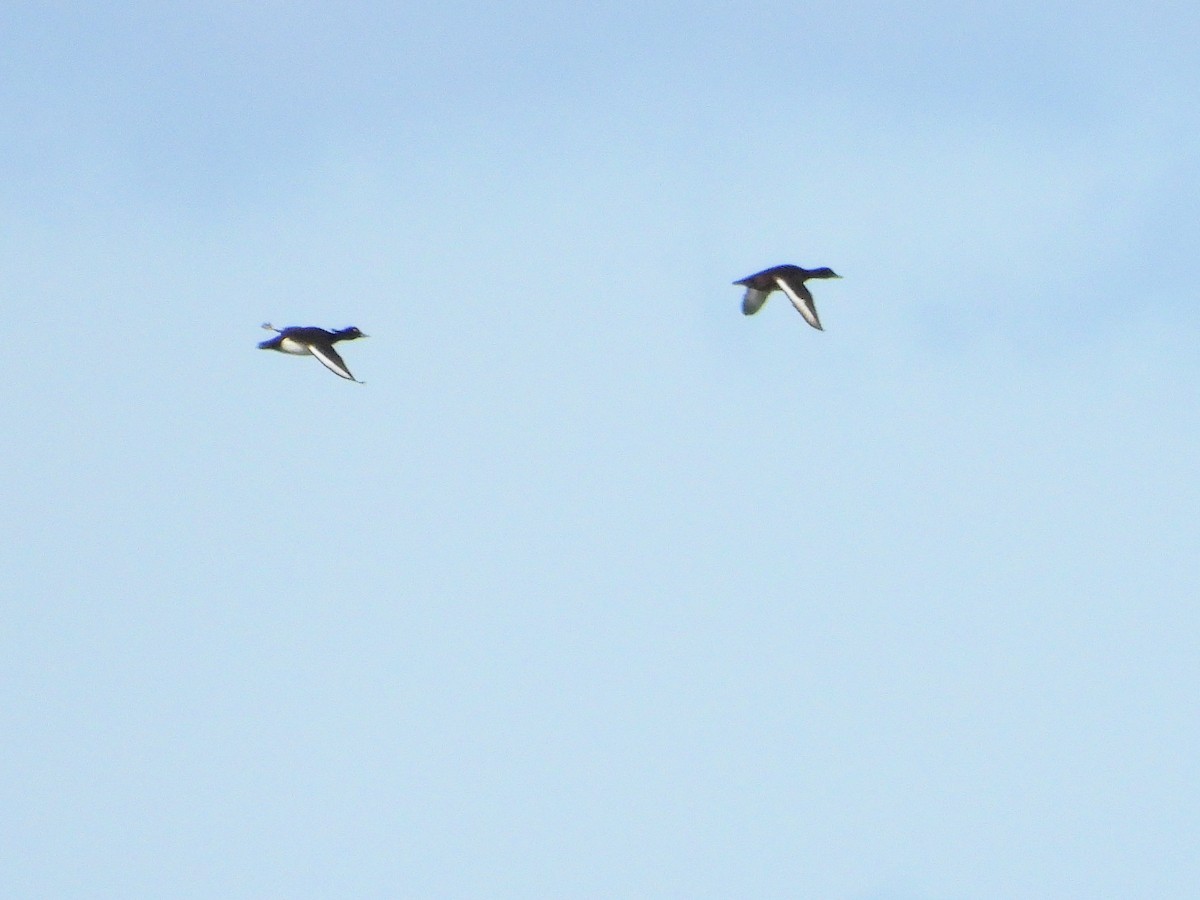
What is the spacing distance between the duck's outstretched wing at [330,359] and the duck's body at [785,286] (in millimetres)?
11067

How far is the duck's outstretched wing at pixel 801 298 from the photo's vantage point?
62406 mm

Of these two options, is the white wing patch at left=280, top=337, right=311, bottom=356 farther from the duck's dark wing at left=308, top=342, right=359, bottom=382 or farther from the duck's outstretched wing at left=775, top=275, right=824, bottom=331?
the duck's outstretched wing at left=775, top=275, right=824, bottom=331

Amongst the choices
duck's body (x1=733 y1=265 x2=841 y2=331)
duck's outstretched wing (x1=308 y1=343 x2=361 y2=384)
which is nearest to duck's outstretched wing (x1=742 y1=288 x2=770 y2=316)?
duck's body (x1=733 y1=265 x2=841 y2=331)

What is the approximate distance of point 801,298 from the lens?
206ft

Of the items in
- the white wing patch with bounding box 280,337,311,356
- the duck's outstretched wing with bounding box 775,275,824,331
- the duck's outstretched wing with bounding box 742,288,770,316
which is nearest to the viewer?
the duck's outstretched wing with bounding box 775,275,824,331

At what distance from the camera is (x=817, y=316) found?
6266cm

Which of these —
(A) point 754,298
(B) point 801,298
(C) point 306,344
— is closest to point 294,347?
(C) point 306,344

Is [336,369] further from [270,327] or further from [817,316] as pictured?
[817,316]

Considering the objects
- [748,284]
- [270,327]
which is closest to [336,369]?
[270,327]

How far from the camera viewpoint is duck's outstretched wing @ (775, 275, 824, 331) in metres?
62.4

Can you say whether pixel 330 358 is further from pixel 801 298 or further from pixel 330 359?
pixel 801 298

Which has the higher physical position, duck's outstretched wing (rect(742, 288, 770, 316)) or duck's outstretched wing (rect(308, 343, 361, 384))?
duck's outstretched wing (rect(742, 288, 770, 316))

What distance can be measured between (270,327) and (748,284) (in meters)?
13.2

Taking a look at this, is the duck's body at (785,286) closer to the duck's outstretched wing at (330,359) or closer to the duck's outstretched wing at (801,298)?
the duck's outstretched wing at (801,298)
